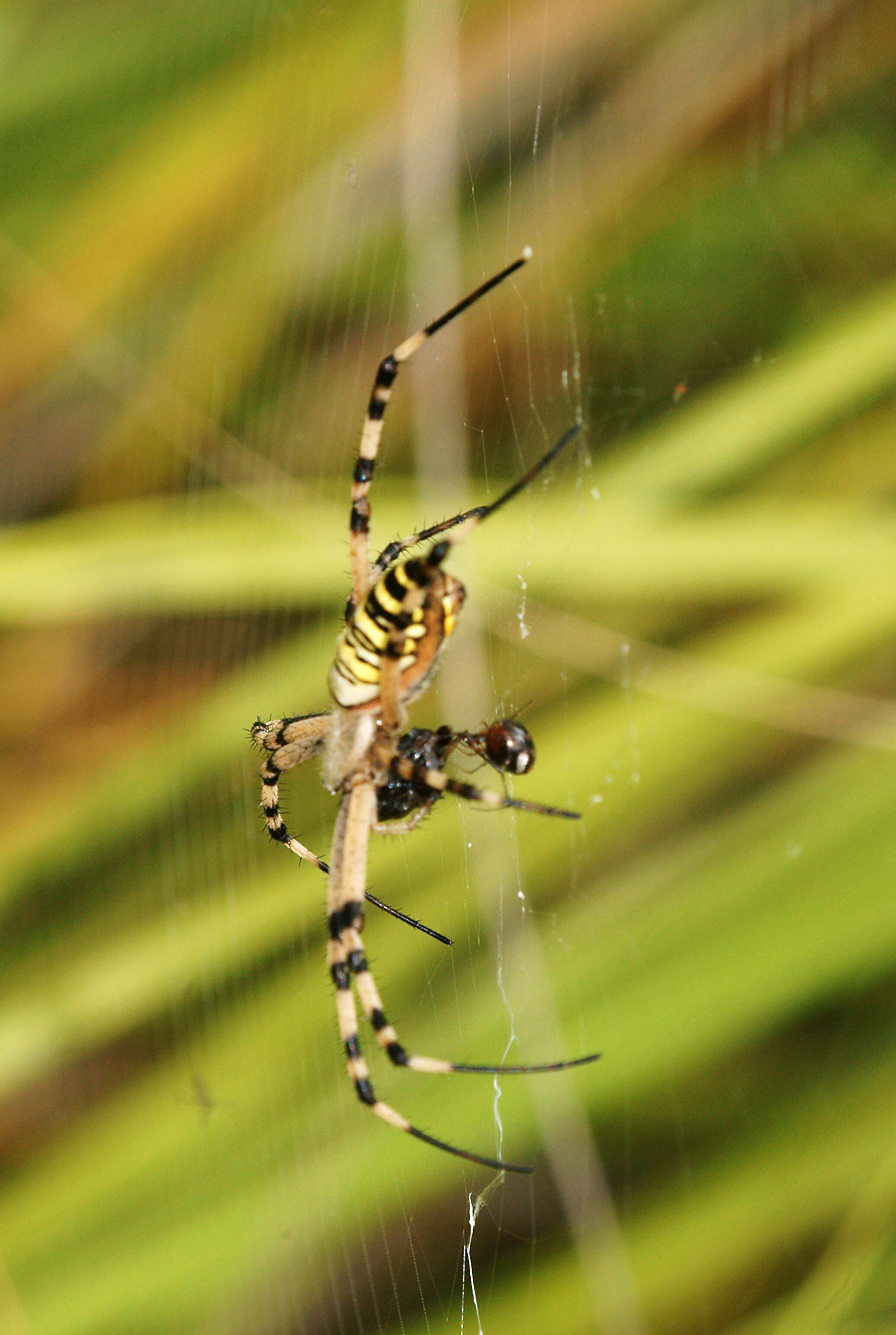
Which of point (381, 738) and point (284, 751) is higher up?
point (284, 751)

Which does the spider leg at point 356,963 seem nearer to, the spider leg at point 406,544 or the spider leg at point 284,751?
the spider leg at point 284,751

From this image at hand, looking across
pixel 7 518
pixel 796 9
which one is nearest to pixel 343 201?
pixel 796 9

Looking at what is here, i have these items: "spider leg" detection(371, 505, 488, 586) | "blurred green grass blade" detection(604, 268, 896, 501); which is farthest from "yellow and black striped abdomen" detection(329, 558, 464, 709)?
"blurred green grass blade" detection(604, 268, 896, 501)

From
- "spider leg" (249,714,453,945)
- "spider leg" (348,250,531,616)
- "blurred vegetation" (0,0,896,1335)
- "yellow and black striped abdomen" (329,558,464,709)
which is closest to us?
"yellow and black striped abdomen" (329,558,464,709)

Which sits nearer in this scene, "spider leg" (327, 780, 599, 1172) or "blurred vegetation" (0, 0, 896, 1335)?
"spider leg" (327, 780, 599, 1172)

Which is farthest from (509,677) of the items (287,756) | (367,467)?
(367,467)

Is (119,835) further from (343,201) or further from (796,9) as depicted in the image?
(796,9)

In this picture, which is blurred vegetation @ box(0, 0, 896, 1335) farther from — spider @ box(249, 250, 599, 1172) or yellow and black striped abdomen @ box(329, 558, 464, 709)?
yellow and black striped abdomen @ box(329, 558, 464, 709)

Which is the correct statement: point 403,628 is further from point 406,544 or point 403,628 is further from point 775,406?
point 775,406
